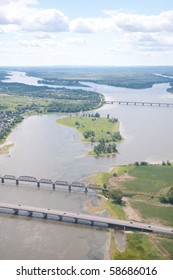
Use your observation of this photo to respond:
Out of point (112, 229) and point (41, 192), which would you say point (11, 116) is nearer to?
point (41, 192)

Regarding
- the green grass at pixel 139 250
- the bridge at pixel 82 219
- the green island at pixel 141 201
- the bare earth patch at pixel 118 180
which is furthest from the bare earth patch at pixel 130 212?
the bare earth patch at pixel 118 180

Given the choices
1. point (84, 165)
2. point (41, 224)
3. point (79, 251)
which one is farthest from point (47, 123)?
point (79, 251)

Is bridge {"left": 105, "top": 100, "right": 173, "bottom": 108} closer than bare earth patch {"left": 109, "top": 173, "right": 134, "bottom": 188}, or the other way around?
bare earth patch {"left": 109, "top": 173, "right": 134, "bottom": 188}

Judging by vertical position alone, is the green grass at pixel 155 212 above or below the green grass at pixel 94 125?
below

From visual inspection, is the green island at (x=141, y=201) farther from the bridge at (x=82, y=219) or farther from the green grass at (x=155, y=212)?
the bridge at (x=82, y=219)

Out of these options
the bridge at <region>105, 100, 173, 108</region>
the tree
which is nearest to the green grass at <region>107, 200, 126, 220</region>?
the tree

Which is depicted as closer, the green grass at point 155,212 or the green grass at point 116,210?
the green grass at point 155,212

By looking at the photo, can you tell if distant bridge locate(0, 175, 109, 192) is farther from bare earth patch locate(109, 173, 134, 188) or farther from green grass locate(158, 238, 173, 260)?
green grass locate(158, 238, 173, 260)
